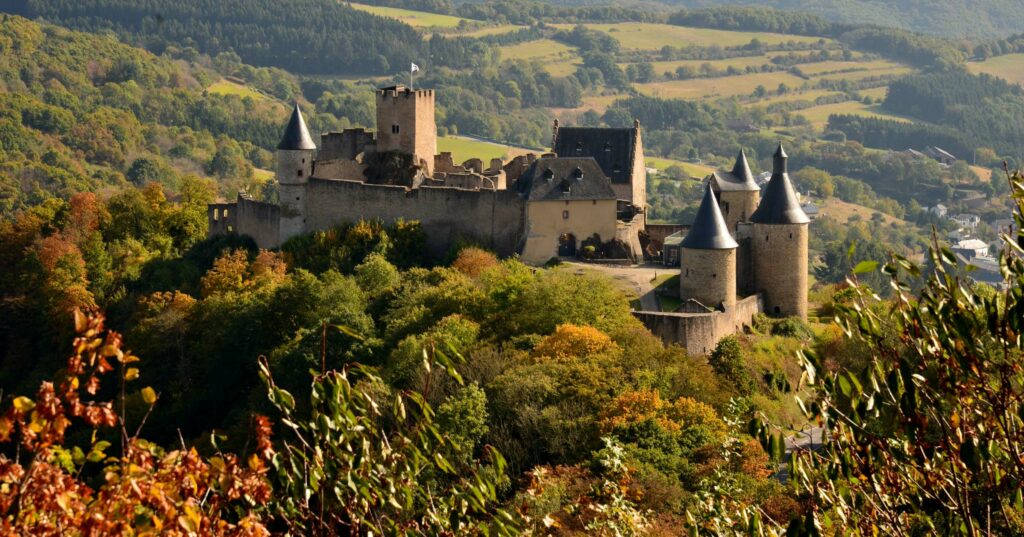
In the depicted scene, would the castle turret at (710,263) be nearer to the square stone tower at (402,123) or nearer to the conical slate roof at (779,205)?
the conical slate roof at (779,205)

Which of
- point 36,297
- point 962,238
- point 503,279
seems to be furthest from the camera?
point 962,238

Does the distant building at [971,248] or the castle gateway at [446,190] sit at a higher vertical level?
the castle gateway at [446,190]

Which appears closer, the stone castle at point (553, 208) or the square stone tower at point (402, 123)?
the stone castle at point (553, 208)

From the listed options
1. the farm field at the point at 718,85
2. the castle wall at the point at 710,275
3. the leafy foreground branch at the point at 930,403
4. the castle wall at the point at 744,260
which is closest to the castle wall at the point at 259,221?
the castle wall at the point at 744,260

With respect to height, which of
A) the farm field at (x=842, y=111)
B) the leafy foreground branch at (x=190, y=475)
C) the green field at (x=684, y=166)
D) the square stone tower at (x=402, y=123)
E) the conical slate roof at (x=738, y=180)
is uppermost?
the farm field at (x=842, y=111)

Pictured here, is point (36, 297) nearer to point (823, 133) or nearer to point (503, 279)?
point (503, 279)

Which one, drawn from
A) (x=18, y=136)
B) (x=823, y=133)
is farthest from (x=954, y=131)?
(x=18, y=136)

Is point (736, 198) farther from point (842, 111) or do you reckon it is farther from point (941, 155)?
point (842, 111)

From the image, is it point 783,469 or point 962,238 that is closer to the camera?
point 783,469
